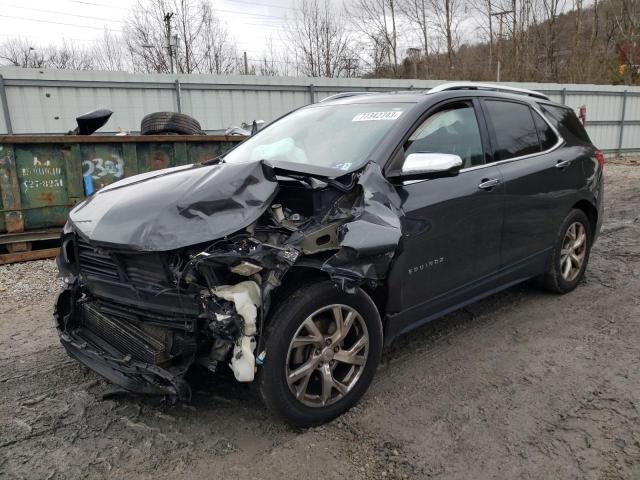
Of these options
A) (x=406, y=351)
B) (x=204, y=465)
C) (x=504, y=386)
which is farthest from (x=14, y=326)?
(x=504, y=386)

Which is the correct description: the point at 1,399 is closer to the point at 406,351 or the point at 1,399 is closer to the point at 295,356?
the point at 295,356

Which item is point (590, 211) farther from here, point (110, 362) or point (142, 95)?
point (142, 95)

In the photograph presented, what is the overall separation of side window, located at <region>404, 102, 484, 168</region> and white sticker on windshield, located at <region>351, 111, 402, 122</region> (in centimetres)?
18

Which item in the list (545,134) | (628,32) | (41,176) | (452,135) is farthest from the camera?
(628,32)

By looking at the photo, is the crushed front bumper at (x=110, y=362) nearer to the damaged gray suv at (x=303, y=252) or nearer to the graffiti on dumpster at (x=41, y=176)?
the damaged gray suv at (x=303, y=252)

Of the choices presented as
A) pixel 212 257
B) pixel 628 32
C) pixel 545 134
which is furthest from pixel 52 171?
pixel 628 32

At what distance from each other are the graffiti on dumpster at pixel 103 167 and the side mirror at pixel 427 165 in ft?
16.9

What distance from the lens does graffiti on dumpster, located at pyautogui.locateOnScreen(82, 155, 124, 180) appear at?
22.0ft

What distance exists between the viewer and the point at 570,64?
28.7m

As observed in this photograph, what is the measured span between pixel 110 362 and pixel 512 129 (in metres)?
3.35

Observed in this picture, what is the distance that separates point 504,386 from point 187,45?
28.0m

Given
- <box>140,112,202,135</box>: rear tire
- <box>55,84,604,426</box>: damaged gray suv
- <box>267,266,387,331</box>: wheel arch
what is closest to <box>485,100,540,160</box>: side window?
<box>55,84,604,426</box>: damaged gray suv

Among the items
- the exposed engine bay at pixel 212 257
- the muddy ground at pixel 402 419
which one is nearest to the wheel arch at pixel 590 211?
the muddy ground at pixel 402 419

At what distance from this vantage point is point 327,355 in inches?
107
